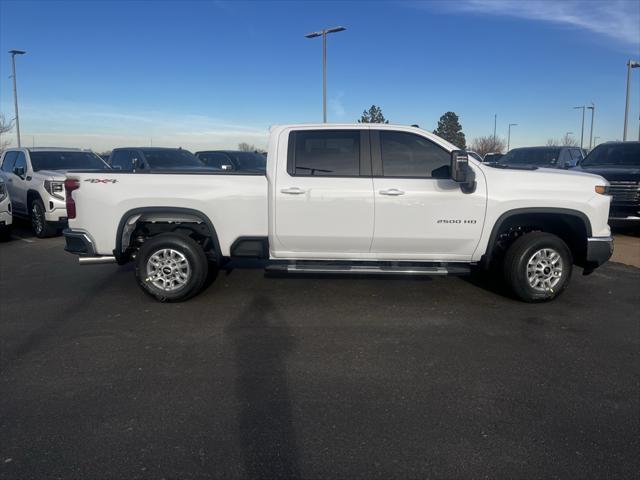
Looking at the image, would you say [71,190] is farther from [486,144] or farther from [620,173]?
[486,144]

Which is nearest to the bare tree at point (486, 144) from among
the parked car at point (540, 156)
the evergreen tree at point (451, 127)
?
the evergreen tree at point (451, 127)

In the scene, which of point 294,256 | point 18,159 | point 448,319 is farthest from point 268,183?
point 18,159

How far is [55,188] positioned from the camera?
412 inches

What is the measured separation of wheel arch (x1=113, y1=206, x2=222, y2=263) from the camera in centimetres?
593

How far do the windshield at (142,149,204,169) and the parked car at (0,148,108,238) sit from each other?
3.79 feet

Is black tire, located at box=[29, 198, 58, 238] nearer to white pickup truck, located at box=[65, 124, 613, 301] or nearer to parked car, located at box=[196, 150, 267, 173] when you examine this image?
white pickup truck, located at box=[65, 124, 613, 301]

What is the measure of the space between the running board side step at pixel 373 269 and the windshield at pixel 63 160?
7.55m

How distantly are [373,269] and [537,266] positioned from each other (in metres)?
1.85

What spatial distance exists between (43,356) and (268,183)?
2.78m

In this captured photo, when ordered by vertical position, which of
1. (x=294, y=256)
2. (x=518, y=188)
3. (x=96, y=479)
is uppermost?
(x=518, y=188)

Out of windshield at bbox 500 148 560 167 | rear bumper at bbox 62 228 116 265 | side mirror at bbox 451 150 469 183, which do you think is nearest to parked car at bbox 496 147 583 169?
windshield at bbox 500 148 560 167

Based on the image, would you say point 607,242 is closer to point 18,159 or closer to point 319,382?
point 319,382

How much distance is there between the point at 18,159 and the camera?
12203 millimetres

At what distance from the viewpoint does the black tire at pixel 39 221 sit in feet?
35.8
